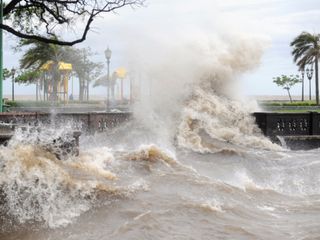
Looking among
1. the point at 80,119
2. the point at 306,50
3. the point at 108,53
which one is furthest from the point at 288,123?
the point at 306,50

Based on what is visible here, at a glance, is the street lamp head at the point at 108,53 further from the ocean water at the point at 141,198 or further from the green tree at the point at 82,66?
the green tree at the point at 82,66

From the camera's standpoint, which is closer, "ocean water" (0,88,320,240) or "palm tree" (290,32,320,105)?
"ocean water" (0,88,320,240)

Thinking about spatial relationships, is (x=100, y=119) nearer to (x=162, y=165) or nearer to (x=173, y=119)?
(x=173, y=119)

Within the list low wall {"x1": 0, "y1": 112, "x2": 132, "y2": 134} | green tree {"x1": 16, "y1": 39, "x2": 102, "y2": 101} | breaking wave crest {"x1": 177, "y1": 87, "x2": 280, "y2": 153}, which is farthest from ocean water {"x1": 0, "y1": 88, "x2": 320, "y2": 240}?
green tree {"x1": 16, "y1": 39, "x2": 102, "y2": 101}

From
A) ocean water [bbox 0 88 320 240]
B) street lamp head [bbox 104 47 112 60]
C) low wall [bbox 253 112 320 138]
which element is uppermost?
street lamp head [bbox 104 47 112 60]

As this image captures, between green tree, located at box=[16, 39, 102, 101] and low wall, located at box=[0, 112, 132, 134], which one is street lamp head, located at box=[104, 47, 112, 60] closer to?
low wall, located at box=[0, 112, 132, 134]

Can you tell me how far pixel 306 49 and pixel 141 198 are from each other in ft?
135

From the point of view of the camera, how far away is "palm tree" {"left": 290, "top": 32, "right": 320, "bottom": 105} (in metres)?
45.0

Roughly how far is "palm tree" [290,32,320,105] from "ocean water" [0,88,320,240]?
35.1 meters

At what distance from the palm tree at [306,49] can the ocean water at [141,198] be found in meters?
35.1

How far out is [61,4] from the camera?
1727cm

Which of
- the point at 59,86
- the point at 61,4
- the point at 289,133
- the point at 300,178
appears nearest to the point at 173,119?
the point at 289,133

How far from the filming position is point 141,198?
770 cm

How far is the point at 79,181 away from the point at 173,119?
1047 centimetres
